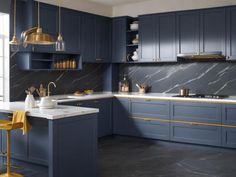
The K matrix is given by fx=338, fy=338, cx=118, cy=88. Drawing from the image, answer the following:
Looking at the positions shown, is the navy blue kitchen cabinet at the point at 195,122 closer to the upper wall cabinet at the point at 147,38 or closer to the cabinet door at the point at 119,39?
the upper wall cabinet at the point at 147,38

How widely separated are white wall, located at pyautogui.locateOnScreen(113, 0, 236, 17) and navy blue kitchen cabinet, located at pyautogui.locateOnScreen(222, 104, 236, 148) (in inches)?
76.0

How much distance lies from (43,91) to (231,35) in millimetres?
3307

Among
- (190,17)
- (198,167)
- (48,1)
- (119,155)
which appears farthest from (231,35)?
(48,1)

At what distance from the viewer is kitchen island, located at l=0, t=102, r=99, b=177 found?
11.9 ft

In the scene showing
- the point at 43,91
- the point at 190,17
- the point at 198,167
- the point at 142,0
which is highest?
the point at 142,0

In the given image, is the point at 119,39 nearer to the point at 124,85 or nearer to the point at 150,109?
the point at 124,85

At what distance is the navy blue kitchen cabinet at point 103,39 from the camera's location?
22.5ft

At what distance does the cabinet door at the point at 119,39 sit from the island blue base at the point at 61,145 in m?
3.14

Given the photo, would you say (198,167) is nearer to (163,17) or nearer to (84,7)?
(163,17)

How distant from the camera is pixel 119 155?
17.3ft

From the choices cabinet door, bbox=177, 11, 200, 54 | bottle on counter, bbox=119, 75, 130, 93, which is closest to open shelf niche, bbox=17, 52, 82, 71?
bottle on counter, bbox=119, 75, 130, 93

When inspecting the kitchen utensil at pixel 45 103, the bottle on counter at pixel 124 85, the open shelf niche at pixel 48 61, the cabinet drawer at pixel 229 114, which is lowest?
A: the cabinet drawer at pixel 229 114

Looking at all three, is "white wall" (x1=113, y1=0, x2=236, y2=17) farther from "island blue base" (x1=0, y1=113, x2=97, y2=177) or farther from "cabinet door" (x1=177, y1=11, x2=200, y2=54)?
"island blue base" (x1=0, y1=113, x2=97, y2=177)

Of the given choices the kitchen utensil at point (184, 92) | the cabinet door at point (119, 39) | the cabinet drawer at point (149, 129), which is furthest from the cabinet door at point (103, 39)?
the kitchen utensil at point (184, 92)
